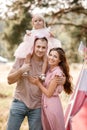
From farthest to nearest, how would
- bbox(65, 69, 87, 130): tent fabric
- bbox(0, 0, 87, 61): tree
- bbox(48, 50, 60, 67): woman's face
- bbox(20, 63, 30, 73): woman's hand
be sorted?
1. bbox(0, 0, 87, 61): tree
2. bbox(65, 69, 87, 130): tent fabric
3. bbox(48, 50, 60, 67): woman's face
4. bbox(20, 63, 30, 73): woman's hand

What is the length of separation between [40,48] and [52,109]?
582mm

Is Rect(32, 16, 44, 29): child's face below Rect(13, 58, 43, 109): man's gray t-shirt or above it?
above

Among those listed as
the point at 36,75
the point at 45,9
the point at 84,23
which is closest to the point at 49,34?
the point at 36,75

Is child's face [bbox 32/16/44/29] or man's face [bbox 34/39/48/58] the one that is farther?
child's face [bbox 32/16/44/29]

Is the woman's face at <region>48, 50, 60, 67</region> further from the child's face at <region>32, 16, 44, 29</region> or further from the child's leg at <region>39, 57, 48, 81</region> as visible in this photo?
the child's face at <region>32, 16, 44, 29</region>

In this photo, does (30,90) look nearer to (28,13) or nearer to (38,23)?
(38,23)

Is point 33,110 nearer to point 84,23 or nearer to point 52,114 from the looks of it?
point 52,114

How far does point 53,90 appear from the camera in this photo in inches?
155

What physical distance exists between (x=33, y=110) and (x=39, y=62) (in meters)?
0.44

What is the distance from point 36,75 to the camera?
156 inches

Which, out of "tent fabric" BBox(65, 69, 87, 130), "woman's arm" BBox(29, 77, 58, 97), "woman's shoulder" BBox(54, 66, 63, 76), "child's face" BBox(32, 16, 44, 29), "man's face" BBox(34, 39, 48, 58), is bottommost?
"tent fabric" BBox(65, 69, 87, 130)

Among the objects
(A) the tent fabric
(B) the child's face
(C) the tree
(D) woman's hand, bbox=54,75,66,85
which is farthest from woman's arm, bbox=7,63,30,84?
(C) the tree

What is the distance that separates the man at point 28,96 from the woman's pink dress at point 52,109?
0.19 feet

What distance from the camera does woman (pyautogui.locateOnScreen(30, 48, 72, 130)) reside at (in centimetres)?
392
